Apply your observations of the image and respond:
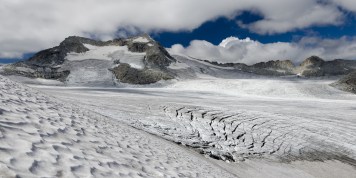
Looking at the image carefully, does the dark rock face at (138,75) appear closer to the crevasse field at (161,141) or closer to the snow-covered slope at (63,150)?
the crevasse field at (161,141)

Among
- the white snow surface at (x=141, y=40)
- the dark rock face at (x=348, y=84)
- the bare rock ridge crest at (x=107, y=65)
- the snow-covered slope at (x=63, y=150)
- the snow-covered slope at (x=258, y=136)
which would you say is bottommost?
the snow-covered slope at (x=258, y=136)

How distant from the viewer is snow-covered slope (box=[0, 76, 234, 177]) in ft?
15.3

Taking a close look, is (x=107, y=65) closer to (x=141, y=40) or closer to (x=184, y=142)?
(x=141, y=40)

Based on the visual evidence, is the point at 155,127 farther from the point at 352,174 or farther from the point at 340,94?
the point at 340,94

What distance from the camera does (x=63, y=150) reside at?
18.6 feet

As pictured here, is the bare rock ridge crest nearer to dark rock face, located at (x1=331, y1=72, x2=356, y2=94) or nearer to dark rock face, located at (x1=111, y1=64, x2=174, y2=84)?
dark rock face, located at (x1=111, y1=64, x2=174, y2=84)

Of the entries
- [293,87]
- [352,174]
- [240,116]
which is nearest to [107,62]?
[293,87]

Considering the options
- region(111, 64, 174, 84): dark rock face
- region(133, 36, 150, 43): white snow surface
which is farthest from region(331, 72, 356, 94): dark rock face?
region(133, 36, 150, 43): white snow surface

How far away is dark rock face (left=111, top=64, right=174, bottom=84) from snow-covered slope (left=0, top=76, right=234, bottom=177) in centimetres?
8672

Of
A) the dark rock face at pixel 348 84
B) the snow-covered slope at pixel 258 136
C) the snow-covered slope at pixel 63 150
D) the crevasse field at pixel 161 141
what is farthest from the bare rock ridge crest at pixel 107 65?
the snow-covered slope at pixel 63 150

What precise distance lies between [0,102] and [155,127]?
8937 millimetres

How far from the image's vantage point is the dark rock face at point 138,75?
96.8 m

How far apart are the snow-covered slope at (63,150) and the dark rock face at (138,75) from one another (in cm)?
8672

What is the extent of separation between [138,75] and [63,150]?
98578mm
